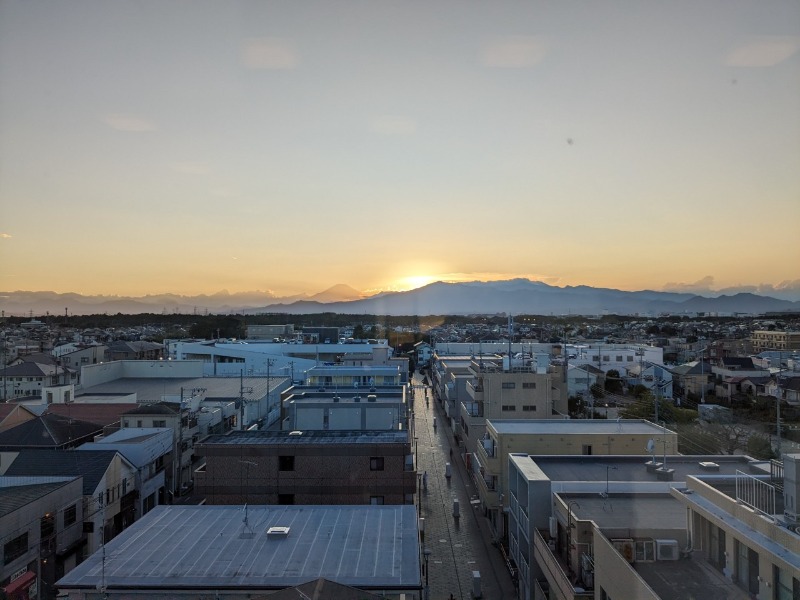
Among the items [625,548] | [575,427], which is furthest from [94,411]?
[625,548]

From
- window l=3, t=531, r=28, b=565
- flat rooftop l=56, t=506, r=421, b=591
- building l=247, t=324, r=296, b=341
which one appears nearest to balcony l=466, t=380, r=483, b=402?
flat rooftop l=56, t=506, r=421, b=591

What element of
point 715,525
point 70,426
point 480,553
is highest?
point 715,525

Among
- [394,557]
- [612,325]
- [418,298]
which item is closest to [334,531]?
[394,557]

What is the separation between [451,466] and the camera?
9227mm

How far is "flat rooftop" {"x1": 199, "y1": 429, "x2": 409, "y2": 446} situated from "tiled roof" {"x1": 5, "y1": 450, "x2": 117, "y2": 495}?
1454 millimetres

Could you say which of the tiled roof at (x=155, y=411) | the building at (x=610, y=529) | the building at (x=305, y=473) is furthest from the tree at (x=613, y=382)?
the tiled roof at (x=155, y=411)

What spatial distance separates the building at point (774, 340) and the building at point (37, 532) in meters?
7.73

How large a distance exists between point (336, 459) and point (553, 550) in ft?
7.05

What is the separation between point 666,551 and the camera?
8.13 feet

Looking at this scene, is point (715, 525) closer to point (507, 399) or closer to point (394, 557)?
point (394, 557)

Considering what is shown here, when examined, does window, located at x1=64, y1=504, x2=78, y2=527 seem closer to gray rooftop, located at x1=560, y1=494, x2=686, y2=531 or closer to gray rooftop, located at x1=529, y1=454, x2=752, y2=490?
gray rooftop, located at x1=529, y1=454, x2=752, y2=490

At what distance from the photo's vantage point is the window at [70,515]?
17.4ft

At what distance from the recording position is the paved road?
205 inches

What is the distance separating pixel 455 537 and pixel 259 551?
3574mm
